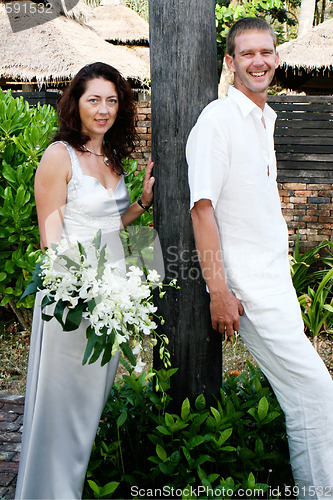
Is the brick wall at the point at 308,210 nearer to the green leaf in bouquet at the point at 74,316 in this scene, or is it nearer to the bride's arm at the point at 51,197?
the bride's arm at the point at 51,197

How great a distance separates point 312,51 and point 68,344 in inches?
378

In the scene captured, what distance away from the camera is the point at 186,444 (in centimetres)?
245

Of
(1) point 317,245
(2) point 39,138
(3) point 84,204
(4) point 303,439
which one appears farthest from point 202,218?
(1) point 317,245

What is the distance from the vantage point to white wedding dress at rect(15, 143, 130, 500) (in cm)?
246

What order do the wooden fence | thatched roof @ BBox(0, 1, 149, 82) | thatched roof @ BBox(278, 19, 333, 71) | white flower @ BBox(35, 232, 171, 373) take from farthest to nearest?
thatched roof @ BBox(0, 1, 149, 82) → thatched roof @ BBox(278, 19, 333, 71) → the wooden fence → white flower @ BBox(35, 232, 171, 373)

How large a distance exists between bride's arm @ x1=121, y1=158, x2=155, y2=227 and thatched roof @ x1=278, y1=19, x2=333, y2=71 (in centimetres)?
854

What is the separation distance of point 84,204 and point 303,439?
1.48m

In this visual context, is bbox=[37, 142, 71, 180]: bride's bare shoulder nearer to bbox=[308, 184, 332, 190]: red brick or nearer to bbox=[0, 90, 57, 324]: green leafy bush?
bbox=[0, 90, 57, 324]: green leafy bush

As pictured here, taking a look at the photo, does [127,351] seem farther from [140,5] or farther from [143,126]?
[140,5]

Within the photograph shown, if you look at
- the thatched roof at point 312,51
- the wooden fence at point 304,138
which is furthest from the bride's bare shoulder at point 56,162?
the thatched roof at point 312,51

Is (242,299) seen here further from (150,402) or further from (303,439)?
(150,402)

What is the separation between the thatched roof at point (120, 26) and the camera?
612 inches

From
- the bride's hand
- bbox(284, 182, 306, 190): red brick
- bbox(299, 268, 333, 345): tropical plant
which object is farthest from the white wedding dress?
bbox(284, 182, 306, 190): red brick

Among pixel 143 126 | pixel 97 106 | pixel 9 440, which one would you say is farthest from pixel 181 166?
pixel 143 126
